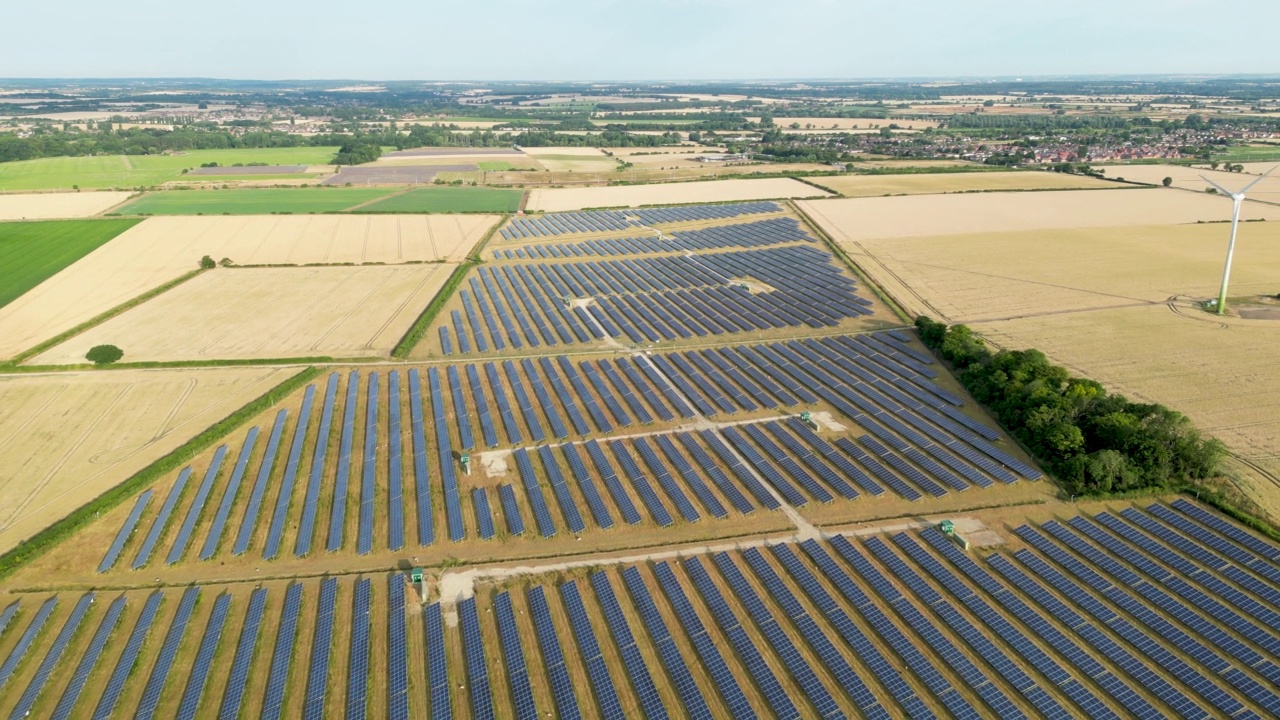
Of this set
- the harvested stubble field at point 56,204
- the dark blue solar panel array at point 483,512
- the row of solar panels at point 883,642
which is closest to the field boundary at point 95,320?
the dark blue solar panel array at point 483,512

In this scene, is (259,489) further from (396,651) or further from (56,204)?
(56,204)

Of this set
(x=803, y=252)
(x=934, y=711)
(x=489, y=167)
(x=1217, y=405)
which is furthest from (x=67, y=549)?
(x=489, y=167)

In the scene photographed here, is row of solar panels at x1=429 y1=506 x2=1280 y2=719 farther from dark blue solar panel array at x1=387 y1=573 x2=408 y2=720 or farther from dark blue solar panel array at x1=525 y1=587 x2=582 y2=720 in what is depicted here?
dark blue solar panel array at x1=387 y1=573 x2=408 y2=720

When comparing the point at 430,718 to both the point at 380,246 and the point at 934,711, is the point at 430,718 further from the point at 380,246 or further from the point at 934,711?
the point at 380,246

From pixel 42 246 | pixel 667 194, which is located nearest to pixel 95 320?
pixel 42 246

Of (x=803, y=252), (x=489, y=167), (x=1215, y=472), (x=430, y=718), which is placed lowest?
(x=430, y=718)

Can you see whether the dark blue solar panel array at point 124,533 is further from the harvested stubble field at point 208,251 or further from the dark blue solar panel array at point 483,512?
the harvested stubble field at point 208,251

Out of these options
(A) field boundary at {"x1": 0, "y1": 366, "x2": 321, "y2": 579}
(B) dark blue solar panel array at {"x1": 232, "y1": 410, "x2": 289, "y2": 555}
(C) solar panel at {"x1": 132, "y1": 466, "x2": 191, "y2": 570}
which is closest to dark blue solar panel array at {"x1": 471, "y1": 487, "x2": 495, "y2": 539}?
(B) dark blue solar panel array at {"x1": 232, "y1": 410, "x2": 289, "y2": 555}
